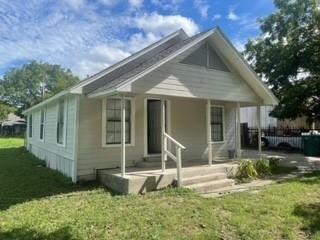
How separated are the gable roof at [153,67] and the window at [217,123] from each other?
1.89 metres

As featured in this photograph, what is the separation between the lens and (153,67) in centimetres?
823

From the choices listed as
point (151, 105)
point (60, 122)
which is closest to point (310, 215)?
point (151, 105)

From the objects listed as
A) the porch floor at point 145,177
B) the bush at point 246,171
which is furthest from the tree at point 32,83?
the bush at point 246,171

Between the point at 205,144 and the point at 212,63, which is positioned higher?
the point at 212,63

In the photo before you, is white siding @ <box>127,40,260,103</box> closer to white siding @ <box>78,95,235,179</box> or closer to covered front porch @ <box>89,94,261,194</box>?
covered front porch @ <box>89,94,261,194</box>

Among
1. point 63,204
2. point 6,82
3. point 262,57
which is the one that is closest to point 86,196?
point 63,204

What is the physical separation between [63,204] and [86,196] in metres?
0.73

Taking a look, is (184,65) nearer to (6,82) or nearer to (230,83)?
(230,83)

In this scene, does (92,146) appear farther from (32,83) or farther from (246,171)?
(32,83)

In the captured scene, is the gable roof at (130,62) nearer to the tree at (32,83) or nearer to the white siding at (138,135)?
the white siding at (138,135)

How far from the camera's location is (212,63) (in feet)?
33.4

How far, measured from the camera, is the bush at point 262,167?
1039cm

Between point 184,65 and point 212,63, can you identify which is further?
point 212,63

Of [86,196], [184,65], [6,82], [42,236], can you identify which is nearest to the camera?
[42,236]
